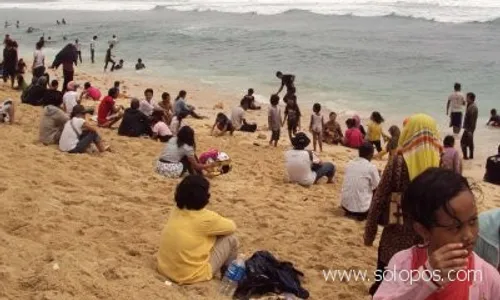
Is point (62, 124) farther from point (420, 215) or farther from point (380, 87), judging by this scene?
point (380, 87)

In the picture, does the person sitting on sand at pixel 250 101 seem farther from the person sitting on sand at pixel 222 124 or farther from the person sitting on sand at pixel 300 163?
the person sitting on sand at pixel 300 163

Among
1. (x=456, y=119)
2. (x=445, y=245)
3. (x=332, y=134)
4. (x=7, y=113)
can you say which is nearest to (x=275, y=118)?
(x=332, y=134)

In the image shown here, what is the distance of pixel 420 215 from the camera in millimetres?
2107

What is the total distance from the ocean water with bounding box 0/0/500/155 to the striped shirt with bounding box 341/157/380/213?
6866mm

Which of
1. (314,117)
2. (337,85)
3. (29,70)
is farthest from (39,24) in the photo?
(314,117)

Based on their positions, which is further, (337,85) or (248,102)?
(337,85)

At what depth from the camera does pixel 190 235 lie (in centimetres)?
486

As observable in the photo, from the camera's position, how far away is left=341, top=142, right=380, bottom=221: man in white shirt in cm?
699

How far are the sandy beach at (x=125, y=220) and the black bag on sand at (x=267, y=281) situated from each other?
0.67ft

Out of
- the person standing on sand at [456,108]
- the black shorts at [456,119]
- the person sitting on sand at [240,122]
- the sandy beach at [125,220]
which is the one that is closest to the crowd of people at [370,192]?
the sandy beach at [125,220]

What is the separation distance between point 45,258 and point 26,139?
205 inches

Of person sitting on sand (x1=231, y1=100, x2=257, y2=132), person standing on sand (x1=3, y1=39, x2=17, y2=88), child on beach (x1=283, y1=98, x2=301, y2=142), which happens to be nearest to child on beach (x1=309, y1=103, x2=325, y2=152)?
child on beach (x1=283, y1=98, x2=301, y2=142)

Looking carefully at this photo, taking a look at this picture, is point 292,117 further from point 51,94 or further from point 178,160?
point 51,94

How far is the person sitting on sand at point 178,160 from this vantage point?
27.1ft
